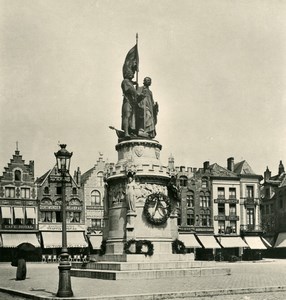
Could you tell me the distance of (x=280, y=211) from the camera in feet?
245

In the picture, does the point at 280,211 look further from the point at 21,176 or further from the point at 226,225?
the point at 21,176

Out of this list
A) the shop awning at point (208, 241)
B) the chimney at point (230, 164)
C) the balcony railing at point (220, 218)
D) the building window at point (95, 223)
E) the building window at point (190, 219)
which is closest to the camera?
the shop awning at point (208, 241)

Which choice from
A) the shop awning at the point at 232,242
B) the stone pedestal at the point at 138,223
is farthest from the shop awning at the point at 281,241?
the stone pedestal at the point at 138,223

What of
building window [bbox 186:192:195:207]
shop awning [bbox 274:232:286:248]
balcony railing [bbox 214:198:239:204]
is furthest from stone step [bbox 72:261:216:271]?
shop awning [bbox 274:232:286:248]

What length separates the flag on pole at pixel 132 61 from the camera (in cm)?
3150

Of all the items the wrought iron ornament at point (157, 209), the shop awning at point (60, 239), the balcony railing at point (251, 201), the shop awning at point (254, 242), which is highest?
the balcony railing at point (251, 201)

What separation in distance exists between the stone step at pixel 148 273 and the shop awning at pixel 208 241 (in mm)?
38229

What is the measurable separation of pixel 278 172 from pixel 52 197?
39.9 meters

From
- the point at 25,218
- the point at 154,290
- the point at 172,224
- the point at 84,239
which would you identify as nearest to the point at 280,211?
the point at 84,239

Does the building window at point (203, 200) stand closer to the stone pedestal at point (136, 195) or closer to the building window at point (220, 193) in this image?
the building window at point (220, 193)

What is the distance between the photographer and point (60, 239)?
6000cm

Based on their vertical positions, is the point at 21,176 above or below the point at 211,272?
above

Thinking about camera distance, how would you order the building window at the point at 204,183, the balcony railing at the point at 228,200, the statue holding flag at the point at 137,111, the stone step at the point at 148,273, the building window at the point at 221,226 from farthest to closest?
the building window at the point at 204,183
the balcony railing at the point at 228,200
the building window at the point at 221,226
the statue holding flag at the point at 137,111
the stone step at the point at 148,273

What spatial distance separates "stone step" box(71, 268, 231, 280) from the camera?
23.3m
